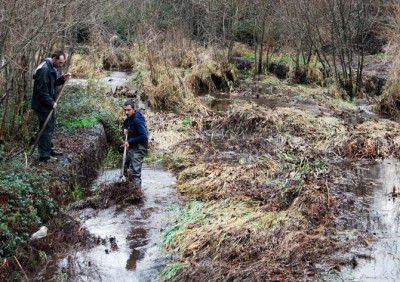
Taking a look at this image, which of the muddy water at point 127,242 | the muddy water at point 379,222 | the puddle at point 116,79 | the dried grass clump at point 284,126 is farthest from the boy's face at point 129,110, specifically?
the puddle at point 116,79

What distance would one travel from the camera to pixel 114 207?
26.2ft

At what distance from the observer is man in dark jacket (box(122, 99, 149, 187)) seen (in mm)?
8594

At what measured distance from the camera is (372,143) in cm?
1140

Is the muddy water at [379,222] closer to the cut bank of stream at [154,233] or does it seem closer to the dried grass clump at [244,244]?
the cut bank of stream at [154,233]

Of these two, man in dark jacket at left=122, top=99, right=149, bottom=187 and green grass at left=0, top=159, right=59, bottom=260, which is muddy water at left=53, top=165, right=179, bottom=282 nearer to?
man in dark jacket at left=122, top=99, right=149, bottom=187

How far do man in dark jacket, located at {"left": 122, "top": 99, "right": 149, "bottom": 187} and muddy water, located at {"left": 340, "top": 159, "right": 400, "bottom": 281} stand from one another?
12.1ft

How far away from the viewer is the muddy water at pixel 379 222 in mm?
6051

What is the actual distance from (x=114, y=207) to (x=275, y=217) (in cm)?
260

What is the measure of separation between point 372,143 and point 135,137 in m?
5.76

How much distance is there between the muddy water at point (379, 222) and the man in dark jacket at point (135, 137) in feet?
12.1

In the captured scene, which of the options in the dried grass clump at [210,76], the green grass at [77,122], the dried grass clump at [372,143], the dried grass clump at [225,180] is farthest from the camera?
the dried grass clump at [210,76]

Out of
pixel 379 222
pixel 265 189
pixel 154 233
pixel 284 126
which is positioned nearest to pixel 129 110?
pixel 154 233

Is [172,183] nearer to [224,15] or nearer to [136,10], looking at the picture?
[224,15]

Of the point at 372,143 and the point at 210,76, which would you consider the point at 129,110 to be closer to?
the point at 372,143
